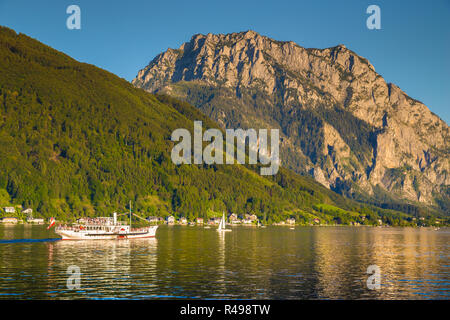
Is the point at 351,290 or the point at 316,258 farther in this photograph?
the point at 316,258

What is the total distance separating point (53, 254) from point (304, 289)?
266 feet

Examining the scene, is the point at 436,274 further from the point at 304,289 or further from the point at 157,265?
the point at 157,265
